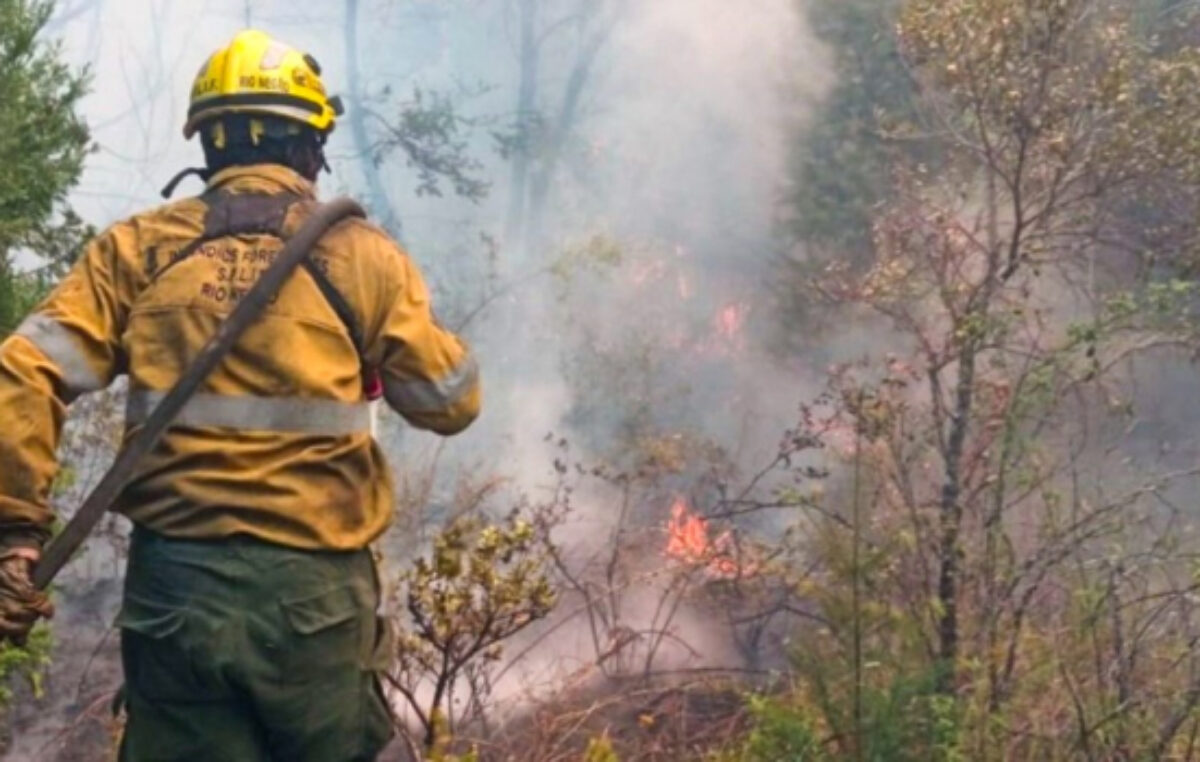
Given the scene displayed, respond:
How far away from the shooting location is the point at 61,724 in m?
7.30

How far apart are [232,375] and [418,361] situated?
36 cm

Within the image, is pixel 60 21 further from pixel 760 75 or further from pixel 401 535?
pixel 401 535

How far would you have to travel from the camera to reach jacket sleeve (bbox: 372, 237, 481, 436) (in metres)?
3.08

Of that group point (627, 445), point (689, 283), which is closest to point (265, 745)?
point (627, 445)

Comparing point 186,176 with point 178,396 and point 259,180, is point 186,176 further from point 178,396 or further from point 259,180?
point 178,396

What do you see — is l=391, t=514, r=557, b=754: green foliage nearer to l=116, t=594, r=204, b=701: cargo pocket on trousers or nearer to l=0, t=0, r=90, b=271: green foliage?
l=116, t=594, r=204, b=701: cargo pocket on trousers

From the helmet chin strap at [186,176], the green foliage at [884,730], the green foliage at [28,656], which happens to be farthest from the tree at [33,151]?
the green foliage at [884,730]

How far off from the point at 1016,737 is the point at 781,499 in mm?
1422

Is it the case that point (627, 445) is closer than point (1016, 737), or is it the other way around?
point (1016, 737)

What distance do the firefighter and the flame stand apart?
15.0 ft

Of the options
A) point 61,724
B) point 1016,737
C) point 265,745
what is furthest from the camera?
point 61,724

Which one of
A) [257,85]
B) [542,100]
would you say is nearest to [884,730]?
[257,85]

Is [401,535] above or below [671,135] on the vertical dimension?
below

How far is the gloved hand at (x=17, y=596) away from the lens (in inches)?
109
